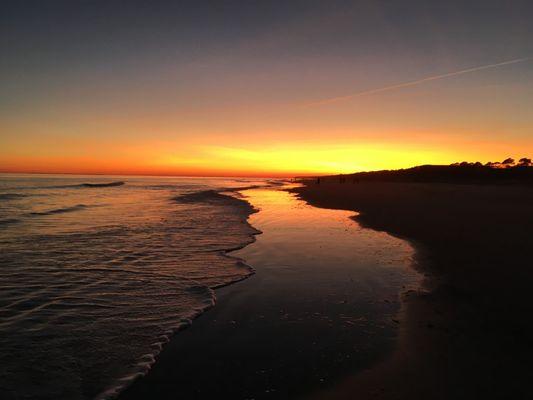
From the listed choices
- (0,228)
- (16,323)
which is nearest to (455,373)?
(16,323)

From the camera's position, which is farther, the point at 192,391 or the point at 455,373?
the point at 455,373

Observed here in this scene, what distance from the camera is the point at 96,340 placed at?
591cm

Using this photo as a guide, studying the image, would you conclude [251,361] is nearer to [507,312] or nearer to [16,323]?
[16,323]

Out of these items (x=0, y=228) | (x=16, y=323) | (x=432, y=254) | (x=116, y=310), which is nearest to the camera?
(x=16, y=323)

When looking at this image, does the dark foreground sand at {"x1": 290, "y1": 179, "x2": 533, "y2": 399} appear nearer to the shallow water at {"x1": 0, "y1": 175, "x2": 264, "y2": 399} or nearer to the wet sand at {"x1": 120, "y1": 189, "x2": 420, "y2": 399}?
the wet sand at {"x1": 120, "y1": 189, "x2": 420, "y2": 399}

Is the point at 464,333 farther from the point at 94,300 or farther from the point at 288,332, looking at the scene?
the point at 94,300

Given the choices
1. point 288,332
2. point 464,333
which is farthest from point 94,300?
point 464,333

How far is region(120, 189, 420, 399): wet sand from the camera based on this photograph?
4.66 metres

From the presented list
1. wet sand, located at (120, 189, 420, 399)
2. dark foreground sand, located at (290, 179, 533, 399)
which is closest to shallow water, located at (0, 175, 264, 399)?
wet sand, located at (120, 189, 420, 399)

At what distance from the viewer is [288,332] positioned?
627 cm

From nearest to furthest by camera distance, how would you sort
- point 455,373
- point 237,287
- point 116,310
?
1. point 455,373
2. point 116,310
3. point 237,287

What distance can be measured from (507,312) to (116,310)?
7.78 metres

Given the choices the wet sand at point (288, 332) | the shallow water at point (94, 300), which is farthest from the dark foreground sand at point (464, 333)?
the shallow water at point (94, 300)

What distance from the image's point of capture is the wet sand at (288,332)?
466cm
